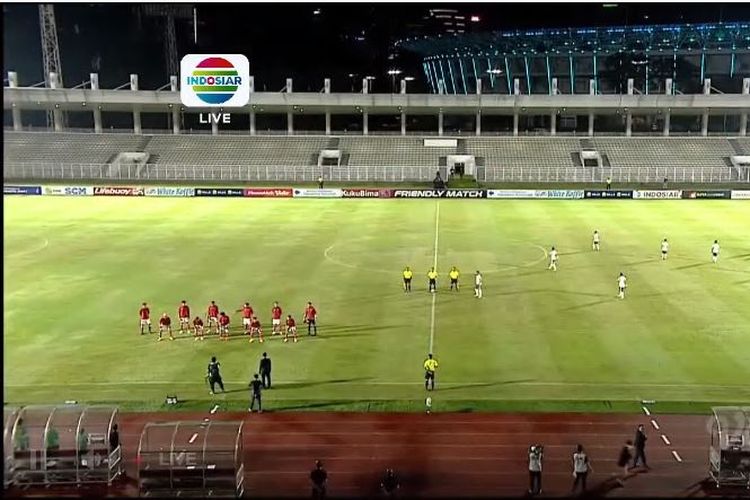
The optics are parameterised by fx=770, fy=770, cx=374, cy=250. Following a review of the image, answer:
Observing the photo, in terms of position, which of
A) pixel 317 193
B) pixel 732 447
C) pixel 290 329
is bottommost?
pixel 290 329

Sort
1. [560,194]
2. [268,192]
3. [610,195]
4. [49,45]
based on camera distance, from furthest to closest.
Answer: [49,45]
[268,192]
[560,194]
[610,195]

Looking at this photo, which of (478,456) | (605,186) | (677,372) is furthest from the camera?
(605,186)

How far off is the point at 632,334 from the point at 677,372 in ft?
10.7

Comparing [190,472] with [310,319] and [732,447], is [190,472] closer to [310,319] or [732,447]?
[732,447]

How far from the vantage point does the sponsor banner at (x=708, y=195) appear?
56406 mm

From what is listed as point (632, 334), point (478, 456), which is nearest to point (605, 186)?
point (632, 334)

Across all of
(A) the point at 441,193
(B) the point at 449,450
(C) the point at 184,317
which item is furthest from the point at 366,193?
(B) the point at 449,450

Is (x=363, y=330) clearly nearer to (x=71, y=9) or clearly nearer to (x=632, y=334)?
(x=632, y=334)

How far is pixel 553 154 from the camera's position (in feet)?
229

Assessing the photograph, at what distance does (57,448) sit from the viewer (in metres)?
14.2

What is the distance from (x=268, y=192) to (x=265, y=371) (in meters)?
40.7

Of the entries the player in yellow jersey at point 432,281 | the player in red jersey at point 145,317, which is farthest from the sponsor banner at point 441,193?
the player in red jersey at point 145,317

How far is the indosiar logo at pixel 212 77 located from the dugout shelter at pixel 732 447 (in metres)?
49.8

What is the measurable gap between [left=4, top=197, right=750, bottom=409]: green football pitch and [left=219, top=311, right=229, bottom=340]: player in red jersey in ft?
1.72
